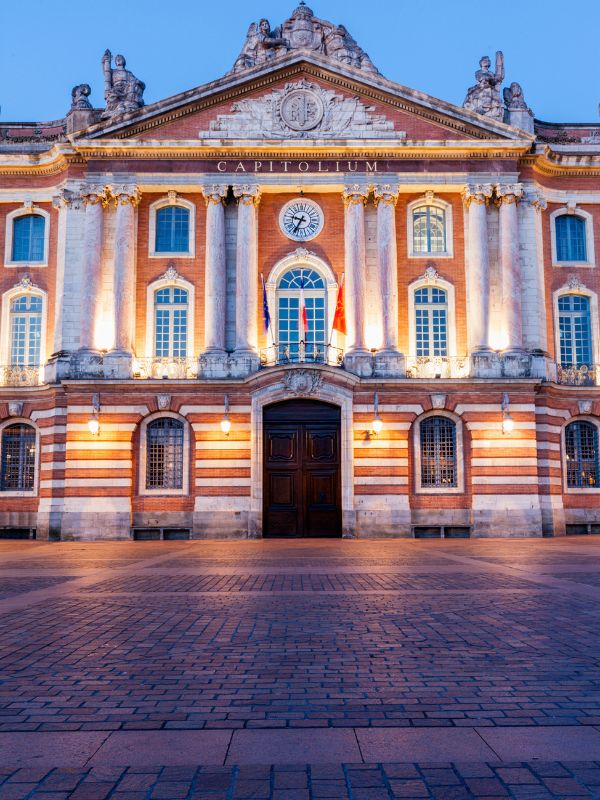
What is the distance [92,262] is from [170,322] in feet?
12.4

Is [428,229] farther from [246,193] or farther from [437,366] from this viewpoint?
[246,193]

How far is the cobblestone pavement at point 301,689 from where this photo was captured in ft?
15.2

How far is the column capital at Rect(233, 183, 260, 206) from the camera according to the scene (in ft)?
103

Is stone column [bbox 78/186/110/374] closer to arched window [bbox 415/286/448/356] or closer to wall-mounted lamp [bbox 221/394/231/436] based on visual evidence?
wall-mounted lamp [bbox 221/394/231/436]

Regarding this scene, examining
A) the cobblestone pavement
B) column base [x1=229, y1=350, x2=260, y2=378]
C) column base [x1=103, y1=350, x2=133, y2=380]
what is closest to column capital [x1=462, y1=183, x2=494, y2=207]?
column base [x1=229, y1=350, x2=260, y2=378]

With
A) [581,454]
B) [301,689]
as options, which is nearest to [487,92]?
[581,454]

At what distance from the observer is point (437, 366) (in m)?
30.9

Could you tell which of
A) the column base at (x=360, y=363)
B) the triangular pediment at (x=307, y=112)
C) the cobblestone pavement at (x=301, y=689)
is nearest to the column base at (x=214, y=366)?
the column base at (x=360, y=363)

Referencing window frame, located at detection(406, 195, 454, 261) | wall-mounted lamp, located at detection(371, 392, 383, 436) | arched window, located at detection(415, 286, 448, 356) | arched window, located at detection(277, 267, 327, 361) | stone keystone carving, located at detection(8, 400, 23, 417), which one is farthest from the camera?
window frame, located at detection(406, 195, 454, 261)

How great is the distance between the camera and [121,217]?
103 ft

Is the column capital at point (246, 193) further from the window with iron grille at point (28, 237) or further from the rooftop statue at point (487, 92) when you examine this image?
the rooftop statue at point (487, 92)

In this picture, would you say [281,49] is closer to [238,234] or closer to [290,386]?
[238,234]

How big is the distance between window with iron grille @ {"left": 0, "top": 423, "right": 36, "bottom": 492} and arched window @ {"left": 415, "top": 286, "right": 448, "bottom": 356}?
627 inches

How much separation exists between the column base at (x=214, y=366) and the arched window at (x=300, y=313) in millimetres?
2313
